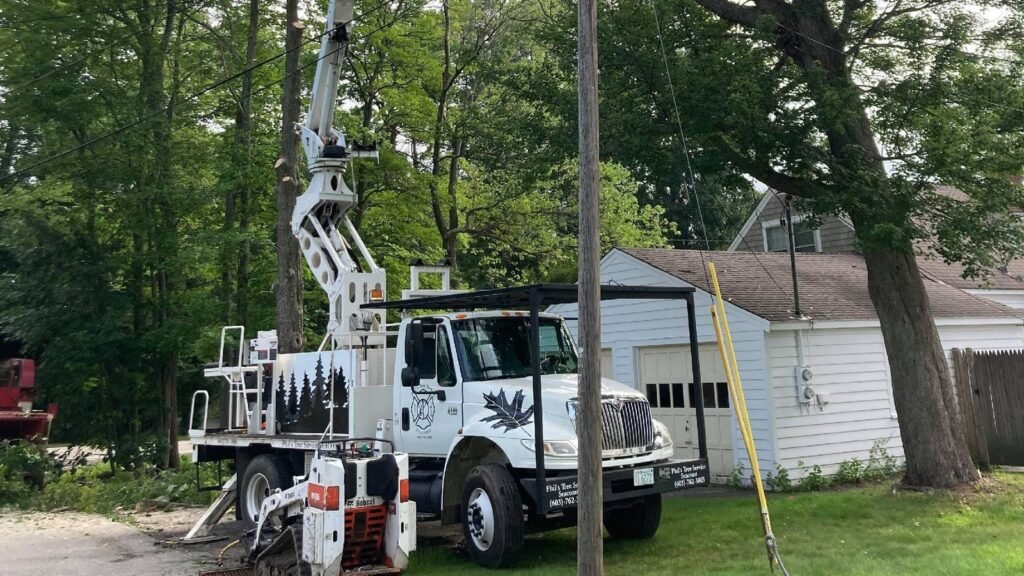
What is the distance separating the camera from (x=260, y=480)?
11.1m

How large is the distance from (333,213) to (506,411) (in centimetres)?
457

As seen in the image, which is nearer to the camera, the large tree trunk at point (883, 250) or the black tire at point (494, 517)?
the black tire at point (494, 517)

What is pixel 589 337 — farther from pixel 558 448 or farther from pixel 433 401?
pixel 433 401

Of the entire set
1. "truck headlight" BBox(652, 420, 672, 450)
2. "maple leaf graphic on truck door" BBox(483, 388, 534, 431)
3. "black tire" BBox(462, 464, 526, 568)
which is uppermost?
"maple leaf graphic on truck door" BBox(483, 388, 534, 431)

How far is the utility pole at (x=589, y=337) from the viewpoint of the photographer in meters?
6.33

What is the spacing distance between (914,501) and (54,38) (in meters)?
20.2

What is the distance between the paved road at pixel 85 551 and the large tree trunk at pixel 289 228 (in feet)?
12.5

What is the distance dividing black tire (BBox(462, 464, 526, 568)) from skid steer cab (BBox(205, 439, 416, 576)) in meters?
0.89

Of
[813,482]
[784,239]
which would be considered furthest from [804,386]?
[784,239]

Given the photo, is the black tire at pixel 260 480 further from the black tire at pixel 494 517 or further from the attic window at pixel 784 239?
the attic window at pixel 784 239

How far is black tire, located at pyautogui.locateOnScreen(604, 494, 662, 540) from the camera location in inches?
368

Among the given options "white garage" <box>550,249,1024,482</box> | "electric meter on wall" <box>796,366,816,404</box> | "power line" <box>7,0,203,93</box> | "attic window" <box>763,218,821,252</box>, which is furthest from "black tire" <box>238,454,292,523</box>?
"attic window" <box>763,218,821,252</box>

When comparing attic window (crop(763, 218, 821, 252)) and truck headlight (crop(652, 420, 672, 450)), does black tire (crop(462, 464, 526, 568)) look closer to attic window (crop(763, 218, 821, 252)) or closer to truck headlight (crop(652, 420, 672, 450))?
truck headlight (crop(652, 420, 672, 450))

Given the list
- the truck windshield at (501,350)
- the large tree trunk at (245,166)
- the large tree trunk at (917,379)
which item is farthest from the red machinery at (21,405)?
the large tree trunk at (917,379)
